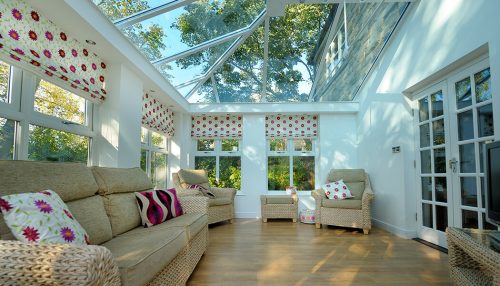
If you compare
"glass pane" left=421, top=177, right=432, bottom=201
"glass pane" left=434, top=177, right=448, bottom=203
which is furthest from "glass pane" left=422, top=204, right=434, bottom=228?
"glass pane" left=434, top=177, right=448, bottom=203

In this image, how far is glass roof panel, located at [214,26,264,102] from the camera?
4.55 meters

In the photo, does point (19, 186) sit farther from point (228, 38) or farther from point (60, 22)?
point (228, 38)

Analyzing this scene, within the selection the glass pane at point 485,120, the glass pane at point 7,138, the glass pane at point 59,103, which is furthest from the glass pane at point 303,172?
the glass pane at point 7,138

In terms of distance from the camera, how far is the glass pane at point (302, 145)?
616 cm

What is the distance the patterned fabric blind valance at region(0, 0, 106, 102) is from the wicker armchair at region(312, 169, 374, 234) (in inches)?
142

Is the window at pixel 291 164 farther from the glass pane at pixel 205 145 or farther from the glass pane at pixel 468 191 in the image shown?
the glass pane at pixel 468 191

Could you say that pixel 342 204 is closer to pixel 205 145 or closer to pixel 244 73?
pixel 244 73

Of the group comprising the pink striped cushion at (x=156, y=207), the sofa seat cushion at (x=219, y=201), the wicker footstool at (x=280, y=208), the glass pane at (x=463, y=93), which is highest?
the glass pane at (x=463, y=93)

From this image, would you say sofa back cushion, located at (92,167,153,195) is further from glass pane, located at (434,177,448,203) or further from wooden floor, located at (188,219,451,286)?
glass pane, located at (434,177,448,203)

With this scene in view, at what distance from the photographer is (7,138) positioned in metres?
2.17

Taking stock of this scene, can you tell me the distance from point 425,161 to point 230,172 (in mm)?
3674

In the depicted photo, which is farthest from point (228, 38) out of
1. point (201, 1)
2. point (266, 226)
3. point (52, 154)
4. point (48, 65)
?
point (266, 226)

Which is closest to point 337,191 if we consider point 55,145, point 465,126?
point 465,126

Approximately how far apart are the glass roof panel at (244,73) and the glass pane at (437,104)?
8.45 ft
